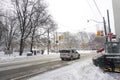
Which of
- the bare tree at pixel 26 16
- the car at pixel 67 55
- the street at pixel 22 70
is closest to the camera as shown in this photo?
the street at pixel 22 70

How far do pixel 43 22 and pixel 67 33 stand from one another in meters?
75.3

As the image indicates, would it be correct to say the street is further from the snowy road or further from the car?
the car

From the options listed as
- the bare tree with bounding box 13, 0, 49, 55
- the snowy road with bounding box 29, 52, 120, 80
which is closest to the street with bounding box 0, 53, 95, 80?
the snowy road with bounding box 29, 52, 120, 80

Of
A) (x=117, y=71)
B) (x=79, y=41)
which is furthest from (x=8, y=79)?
(x=79, y=41)

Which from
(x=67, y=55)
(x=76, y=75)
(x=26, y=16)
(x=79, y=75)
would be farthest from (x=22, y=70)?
(x=26, y=16)

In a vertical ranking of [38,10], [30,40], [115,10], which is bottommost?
[30,40]

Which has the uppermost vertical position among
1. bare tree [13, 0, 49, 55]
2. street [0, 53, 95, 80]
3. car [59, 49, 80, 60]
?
bare tree [13, 0, 49, 55]

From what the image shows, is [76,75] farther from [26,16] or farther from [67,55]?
[26,16]

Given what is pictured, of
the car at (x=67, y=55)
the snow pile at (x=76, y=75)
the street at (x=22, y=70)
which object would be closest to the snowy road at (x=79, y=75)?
the snow pile at (x=76, y=75)

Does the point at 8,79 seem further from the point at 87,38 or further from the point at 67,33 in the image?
the point at 87,38

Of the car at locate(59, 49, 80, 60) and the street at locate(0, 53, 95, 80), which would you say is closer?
the street at locate(0, 53, 95, 80)

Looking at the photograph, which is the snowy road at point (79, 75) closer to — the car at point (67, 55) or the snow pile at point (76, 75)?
the snow pile at point (76, 75)

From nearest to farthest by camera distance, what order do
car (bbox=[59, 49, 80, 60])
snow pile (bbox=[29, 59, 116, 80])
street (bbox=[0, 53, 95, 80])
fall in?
snow pile (bbox=[29, 59, 116, 80]) → street (bbox=[0, 53, 95, 80]) → car (bbox=[59, 49, 80, 60])

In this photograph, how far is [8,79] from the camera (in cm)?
987
